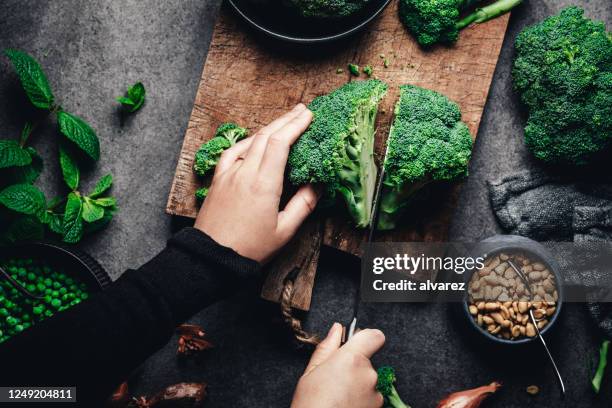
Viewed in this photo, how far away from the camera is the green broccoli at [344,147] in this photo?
2041 mm

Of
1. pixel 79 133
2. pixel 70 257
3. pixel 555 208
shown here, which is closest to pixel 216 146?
pixel 79 133

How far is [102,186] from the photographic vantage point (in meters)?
2.41

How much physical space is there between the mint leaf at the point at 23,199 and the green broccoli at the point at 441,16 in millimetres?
1603

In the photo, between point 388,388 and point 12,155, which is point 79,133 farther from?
point 388,388

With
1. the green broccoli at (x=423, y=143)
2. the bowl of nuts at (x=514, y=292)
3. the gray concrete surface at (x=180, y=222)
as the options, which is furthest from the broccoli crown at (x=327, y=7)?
the bowl of nuts at (x=514, y=292)

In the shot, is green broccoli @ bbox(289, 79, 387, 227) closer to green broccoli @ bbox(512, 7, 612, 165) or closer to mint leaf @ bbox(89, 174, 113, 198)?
green broccoli @ bbox(512, 7, 612, 165)

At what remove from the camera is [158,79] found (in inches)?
95.6

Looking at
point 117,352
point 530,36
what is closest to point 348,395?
point 117,352

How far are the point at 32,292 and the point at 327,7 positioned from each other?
1.58m

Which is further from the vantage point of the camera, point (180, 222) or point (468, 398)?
point (180, 222)

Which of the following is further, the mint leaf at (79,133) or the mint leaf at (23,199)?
the mint leaf at (79,133)

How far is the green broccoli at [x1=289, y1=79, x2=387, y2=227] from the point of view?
80.4 inches

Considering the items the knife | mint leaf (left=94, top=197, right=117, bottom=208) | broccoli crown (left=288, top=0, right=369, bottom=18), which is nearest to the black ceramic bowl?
mint leaf (left=94, top=197, right=117, bottom=208)

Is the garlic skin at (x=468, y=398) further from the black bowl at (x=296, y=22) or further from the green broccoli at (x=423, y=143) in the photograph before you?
the black bowl at (x=296, y=22)
